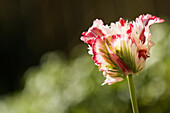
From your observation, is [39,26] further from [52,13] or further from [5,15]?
[5,15]

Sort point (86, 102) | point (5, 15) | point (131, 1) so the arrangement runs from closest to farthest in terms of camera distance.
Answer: point (86, 102)
point (131, 1)
point (5, 15)

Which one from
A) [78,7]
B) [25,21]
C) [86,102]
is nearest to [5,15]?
[25,21]

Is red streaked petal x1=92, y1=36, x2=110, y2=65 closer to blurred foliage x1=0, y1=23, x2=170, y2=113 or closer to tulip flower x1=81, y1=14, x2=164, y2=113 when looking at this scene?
tulip flower x1=81, y1=14, x2=164, y2=113

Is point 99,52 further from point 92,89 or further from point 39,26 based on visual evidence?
point 39,26

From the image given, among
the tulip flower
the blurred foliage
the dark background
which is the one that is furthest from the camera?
the dark background

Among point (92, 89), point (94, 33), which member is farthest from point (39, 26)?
point (94, 33)

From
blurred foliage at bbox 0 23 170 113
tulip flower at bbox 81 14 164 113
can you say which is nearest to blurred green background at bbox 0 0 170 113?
blurred foliage at bbox 0 23 170 113

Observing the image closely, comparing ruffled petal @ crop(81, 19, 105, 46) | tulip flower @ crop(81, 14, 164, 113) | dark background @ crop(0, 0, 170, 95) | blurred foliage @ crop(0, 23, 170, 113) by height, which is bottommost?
tulip flower @ crop(81, 14, 164, 113)
